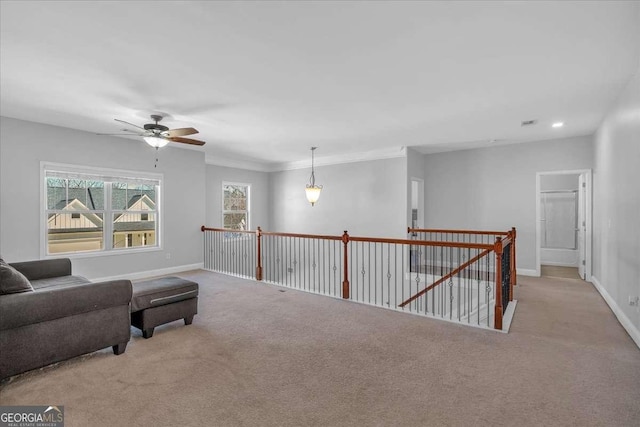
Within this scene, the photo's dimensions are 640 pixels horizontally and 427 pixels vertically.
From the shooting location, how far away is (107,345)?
113 inches

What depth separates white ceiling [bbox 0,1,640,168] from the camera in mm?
2227

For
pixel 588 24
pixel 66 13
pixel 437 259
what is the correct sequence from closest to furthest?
pixel 66 13, pixel 588 24, pixel 437 259

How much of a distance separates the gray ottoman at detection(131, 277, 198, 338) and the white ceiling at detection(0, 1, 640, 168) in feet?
7.22

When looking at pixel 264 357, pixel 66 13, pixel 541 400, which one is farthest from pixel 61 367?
pixel 541 400

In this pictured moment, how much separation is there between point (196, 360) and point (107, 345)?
0.84 meters

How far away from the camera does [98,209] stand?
5.55m

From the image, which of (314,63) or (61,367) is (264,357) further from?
(314,63)

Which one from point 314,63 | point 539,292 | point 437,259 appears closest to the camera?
point 314,63

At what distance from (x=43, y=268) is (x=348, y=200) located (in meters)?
5.68

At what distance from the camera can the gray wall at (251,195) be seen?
7605mm

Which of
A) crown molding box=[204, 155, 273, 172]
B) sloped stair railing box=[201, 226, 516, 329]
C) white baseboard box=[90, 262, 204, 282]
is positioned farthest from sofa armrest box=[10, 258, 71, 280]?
crown molding box=[204, 155, 273, 172]

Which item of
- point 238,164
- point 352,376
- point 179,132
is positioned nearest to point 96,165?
point 179,132

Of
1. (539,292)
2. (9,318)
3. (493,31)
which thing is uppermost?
(493,31)

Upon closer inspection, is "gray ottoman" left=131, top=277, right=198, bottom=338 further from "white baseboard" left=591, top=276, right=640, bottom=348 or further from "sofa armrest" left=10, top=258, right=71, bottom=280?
"white baseboard" left=591, top=276, right=640, bottom=348
